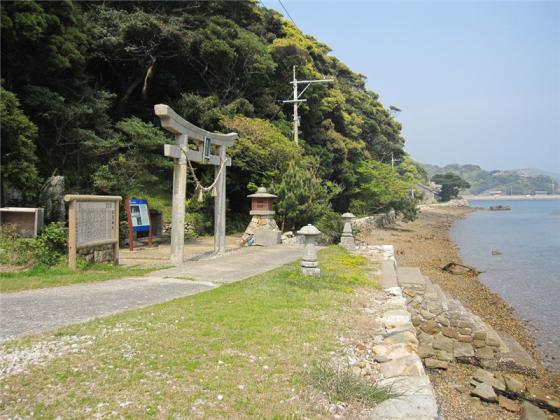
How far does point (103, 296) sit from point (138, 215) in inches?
283

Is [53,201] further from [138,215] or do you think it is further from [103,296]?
[103,296]

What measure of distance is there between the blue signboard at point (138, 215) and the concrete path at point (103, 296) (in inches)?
151

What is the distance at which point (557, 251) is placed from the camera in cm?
2436

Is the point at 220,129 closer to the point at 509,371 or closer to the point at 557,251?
the point at 509,371

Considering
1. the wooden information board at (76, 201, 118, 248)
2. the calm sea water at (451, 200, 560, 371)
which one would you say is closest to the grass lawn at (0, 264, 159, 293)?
the wooden information board at (76, 201, 118, 248)

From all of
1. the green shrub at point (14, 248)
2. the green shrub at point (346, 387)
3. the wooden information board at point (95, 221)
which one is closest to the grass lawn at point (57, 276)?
the green shrub at point (14, 248)

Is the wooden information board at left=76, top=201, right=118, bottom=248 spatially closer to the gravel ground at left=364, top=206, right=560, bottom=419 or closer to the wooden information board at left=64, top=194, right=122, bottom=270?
the wooden information board at left=64, top=194, right=122, bottom=270

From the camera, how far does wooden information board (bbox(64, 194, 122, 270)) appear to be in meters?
8.02

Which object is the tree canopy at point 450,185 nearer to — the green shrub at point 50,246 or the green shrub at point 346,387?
the green shrub at point 50,246

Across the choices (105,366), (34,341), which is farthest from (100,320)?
(105,366)

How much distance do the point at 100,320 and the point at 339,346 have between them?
2942 millimetres

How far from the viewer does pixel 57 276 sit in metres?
7.59

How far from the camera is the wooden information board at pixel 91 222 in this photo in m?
Answer: 8.02

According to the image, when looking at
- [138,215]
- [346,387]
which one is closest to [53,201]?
[138,215]
